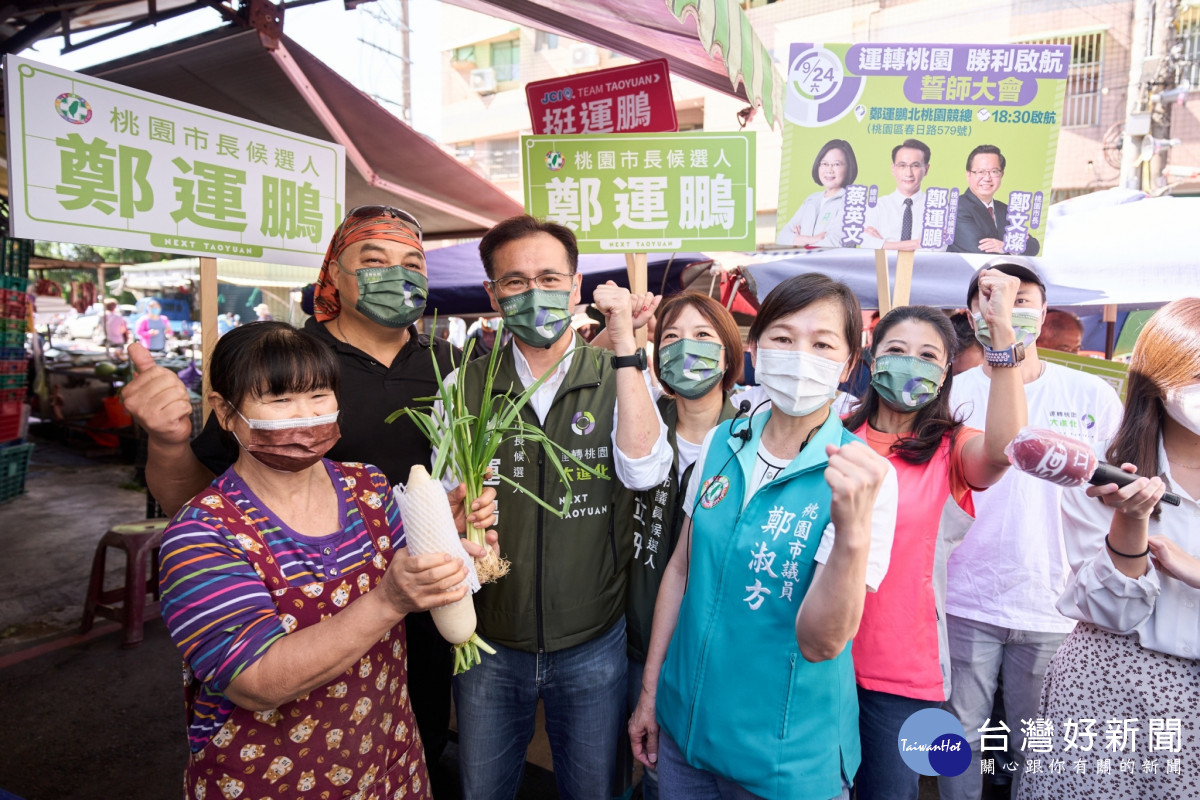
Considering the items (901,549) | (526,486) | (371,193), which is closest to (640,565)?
(526,486)

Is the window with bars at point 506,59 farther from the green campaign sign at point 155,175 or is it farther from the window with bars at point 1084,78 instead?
the green campaign sign at point 155,175

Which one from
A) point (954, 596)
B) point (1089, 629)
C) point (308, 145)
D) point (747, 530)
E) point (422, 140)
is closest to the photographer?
point (747, 530)

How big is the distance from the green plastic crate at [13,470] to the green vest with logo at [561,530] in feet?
26.9

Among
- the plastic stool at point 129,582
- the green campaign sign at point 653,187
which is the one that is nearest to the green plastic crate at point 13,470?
the plastic stool at point 129,582

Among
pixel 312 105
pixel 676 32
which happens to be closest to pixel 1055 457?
pixel 676 32

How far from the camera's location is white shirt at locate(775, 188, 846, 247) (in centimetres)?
332

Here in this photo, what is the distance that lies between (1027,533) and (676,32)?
3315mm

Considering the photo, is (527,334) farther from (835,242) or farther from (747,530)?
(835,242)

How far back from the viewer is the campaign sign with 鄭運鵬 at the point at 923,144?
3180mm

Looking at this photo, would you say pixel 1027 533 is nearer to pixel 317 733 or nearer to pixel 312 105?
pixel 317 733

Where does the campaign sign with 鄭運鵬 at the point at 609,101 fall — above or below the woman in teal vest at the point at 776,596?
above

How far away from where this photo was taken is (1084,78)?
14398mm

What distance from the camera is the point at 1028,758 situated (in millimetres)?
2059

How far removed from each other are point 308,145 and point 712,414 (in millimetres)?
2170
